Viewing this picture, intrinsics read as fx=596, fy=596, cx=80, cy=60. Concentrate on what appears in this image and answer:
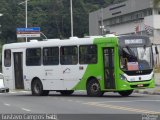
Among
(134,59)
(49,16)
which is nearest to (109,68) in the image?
(134,59)

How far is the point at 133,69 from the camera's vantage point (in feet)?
91.6

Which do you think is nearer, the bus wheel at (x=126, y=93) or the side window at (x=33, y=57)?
the bus wheel at (x=126, y=93)

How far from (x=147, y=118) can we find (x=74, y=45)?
1439cm

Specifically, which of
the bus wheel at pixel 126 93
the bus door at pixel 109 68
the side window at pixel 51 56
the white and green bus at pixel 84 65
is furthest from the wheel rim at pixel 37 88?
the bus door at pixel 109 68

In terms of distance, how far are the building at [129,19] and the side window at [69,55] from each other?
117 ft

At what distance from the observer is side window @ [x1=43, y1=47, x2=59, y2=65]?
3114 centimetres

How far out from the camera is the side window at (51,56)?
3114 cm

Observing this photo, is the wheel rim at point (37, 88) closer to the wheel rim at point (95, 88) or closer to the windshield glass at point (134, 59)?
the wheel rim at point (95, 88)

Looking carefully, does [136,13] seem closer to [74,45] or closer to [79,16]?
[79,16]

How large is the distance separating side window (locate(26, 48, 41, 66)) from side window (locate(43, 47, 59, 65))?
1.76 ft

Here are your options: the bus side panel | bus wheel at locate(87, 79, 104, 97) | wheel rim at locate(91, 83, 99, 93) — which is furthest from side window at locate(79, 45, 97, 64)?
the bus side panel

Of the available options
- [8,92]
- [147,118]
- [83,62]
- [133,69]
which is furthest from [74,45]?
[147,118]

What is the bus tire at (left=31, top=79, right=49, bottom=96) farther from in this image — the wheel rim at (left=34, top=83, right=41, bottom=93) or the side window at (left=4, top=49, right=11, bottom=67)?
the side window at (left=4, top=49, right=11, bottom=67)

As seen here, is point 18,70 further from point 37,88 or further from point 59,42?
point 59,42
